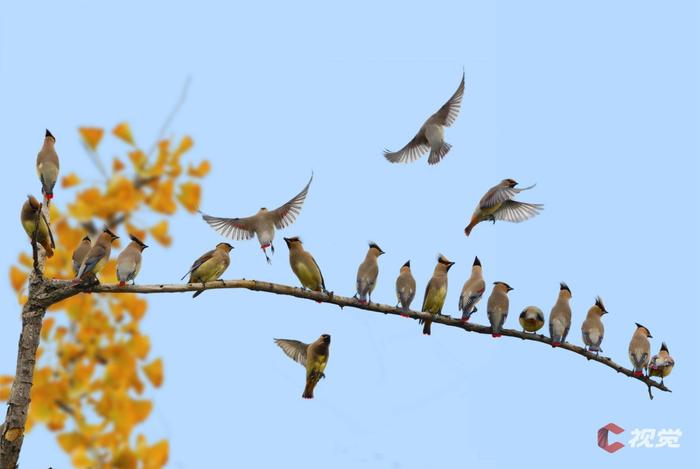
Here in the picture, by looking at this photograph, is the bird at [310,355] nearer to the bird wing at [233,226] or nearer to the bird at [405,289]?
the bird at [405,289]

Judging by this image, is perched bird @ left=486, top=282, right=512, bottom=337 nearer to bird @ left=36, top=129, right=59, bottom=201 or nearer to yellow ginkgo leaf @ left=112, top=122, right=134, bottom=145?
bird @ left=36, top=129, right=59, bottom=201

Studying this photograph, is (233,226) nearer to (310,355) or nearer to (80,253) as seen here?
(310,355)

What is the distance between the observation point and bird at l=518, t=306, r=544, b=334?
7.58m

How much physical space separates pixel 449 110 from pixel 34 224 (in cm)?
560

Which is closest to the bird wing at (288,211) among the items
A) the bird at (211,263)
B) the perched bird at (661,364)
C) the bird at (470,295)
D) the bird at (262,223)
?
the bird at (262,223)

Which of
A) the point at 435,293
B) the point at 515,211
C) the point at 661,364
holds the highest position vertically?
the point at 515,211

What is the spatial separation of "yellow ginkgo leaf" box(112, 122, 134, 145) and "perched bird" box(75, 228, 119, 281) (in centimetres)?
192

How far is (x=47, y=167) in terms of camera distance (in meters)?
6.41

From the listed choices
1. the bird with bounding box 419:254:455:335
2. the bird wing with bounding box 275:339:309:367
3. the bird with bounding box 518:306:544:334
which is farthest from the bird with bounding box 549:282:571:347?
the bird wing with bounding box 275:339:309:367

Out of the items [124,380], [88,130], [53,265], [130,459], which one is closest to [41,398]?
[124,380]

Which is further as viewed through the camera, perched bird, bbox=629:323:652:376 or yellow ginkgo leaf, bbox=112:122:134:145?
perched bird, bbox=629:323:652:376

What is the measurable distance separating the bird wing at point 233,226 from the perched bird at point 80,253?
2.24 metres

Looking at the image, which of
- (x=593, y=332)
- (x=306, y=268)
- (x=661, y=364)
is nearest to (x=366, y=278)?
(x=306, y=268)

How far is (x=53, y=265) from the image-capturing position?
19.5ft
